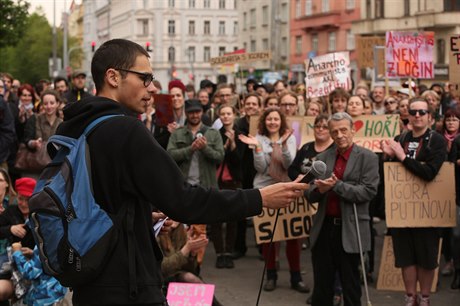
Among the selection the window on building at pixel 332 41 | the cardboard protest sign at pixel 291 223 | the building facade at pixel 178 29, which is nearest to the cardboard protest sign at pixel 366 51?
the cardboard protest sign at pixel 291 223

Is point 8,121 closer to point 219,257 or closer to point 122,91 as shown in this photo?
point 219,257

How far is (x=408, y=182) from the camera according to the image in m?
9.14

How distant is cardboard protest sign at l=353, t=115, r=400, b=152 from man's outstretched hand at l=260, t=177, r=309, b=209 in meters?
7.18

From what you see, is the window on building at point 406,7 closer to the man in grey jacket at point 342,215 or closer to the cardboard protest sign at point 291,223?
the cardboard protest sign at point 291,223

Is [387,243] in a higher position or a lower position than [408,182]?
lower

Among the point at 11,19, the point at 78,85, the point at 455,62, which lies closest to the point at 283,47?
the point at 11,19

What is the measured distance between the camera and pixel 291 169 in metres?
9.70

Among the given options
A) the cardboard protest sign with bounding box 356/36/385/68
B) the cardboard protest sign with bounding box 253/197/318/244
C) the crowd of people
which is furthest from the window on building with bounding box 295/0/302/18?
the cardboard protest sign with bounding box 253/197/318/244

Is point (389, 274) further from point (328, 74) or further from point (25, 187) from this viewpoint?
point (328, 74)

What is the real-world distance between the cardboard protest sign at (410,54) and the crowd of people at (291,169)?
847mm

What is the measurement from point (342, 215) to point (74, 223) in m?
4.71

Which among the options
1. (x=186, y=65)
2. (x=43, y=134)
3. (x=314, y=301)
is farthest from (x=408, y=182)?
(x=186, y=65)

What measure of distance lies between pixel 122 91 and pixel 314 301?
461cm

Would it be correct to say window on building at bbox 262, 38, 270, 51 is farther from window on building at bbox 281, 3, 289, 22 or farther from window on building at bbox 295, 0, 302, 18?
window on building at bbox 295, 0, 302, 18
